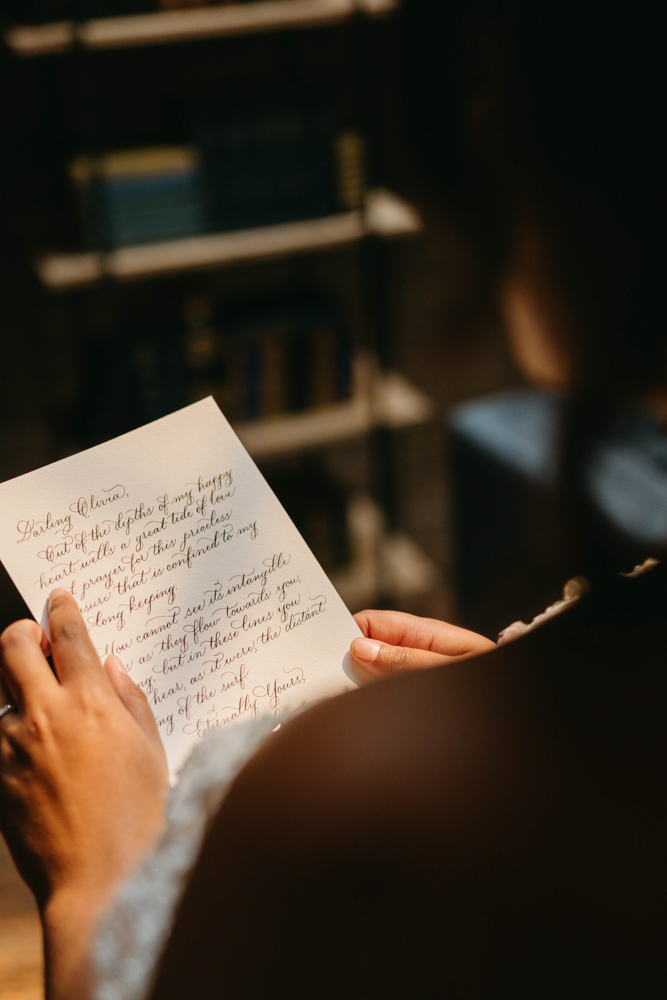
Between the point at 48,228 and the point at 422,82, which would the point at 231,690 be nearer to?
the point at 422,82

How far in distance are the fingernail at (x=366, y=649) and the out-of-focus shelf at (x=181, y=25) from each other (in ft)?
4.96

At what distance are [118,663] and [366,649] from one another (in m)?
0.20

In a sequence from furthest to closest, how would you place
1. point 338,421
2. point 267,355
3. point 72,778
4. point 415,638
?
point 338,421
point 267,355
point 415,638
point 72,778

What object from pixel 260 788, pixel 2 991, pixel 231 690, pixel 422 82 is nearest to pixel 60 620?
pixel 231 690

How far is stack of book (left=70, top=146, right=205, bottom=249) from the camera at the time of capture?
5.56 feet

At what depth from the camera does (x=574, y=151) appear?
44 cm

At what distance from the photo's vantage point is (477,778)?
0.41 metres

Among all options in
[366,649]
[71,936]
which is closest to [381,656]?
[366,649]

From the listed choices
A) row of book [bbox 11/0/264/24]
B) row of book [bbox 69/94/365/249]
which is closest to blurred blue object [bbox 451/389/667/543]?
row of book [bbox 69/94/365/249]

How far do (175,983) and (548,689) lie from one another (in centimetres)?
26

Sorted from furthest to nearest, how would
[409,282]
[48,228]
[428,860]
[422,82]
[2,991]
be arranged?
[409,282] < [48,228] < [2,991] < [422,82] < [428,860]

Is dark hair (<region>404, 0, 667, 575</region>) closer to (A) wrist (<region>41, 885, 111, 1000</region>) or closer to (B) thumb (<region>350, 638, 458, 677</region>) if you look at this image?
(B) thumb (<region>350, 638, 458, 677</region>)

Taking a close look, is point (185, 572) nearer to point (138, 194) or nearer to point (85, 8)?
point (138, 194)

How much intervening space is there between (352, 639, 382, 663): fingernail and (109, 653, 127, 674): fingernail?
0.19 metres
